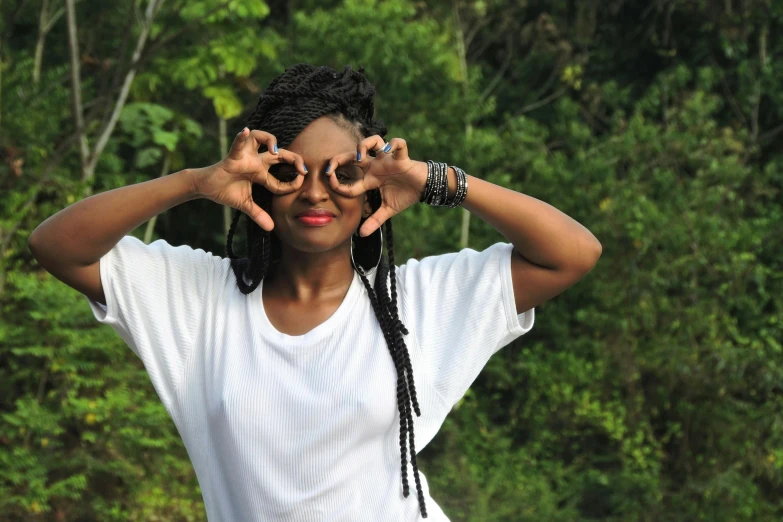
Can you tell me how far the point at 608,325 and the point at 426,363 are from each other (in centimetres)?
491

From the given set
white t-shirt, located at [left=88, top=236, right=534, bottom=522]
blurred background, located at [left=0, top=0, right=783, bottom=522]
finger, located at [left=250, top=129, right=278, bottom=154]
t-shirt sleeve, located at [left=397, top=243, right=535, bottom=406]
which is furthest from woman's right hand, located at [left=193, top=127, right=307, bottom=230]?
blurred background, located at [left=0, top=0, right=783, bottom=522]

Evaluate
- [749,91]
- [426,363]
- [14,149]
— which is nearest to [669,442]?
[749,91]

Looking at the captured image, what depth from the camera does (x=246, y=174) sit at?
2.20 m

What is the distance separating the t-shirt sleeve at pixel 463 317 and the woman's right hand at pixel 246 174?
0.39 m

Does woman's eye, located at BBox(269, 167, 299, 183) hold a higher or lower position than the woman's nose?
higher

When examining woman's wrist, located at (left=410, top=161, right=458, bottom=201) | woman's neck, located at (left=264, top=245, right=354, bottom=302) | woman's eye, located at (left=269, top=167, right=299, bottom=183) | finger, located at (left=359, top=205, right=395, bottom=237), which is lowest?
woman's neck, located at (left=264, top=245, right=354, bottom=302)

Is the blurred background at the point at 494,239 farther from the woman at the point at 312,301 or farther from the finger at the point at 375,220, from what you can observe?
the finger at the point at 375,220

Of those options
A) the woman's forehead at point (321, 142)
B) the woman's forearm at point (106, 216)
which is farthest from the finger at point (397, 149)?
the woman's forearm at point (106, 216)

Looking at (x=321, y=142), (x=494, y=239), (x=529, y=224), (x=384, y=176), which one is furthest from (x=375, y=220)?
(x=494, y=239)

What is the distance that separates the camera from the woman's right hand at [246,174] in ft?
7.13

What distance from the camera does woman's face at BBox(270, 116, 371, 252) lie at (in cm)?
223

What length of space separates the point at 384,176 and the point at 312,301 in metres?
0.35

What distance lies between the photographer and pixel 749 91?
8742mm

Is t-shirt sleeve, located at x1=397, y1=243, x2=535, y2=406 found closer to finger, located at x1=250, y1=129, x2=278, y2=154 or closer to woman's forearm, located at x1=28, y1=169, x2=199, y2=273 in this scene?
finger, located at x1=250, y1=129, x2=278, y2=154
